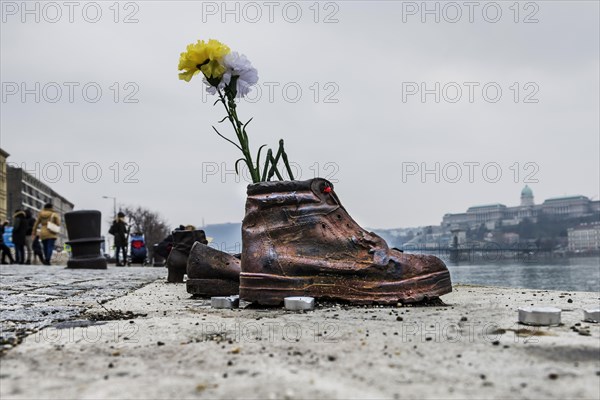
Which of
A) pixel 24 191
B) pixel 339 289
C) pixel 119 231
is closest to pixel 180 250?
pixel 339 289

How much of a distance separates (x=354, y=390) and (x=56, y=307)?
8.83ft

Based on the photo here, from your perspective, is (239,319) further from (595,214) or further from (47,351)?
(595,214)

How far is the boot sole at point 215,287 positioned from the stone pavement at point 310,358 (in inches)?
49.1

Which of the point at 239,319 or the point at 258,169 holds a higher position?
the point at 258,169

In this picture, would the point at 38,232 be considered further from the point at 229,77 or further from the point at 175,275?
the point at 229,77

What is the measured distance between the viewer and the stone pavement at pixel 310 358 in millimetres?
1496

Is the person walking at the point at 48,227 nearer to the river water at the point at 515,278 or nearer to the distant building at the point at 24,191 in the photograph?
the river water at the point at 515,278

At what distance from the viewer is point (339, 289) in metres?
3.38

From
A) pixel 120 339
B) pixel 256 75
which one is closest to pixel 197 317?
pixel 120 339

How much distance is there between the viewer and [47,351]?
2.03m

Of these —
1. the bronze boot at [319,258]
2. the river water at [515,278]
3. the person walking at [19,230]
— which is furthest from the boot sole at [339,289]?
the person walking at [19,230]

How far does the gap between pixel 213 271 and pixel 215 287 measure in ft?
0.36

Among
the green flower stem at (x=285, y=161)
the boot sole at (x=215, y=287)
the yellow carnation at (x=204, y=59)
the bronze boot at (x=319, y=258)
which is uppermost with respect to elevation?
the yellow carnation at (x=204, y=59)

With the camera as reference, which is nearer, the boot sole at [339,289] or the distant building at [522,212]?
the boot sole at [339,289]
